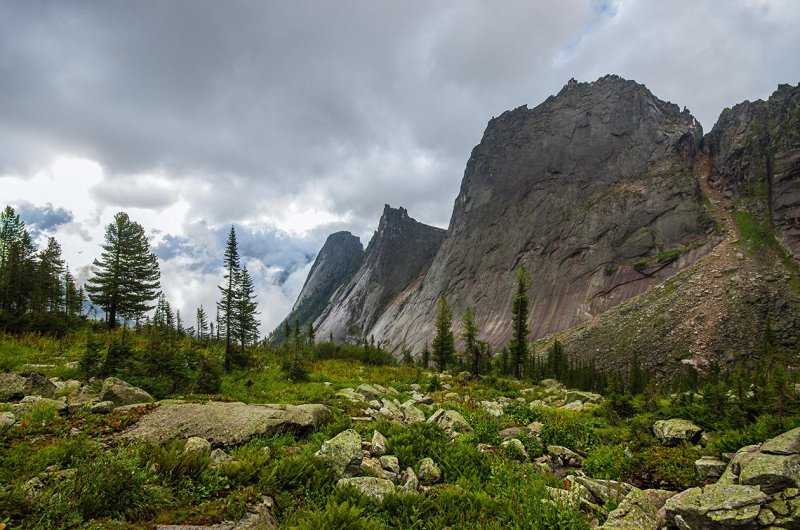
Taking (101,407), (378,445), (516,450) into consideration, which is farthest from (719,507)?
(101,407)

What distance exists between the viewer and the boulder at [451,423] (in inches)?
460

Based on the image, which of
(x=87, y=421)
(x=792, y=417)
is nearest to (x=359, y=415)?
(x=87, y=421)

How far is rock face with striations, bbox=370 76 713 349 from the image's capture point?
10125cm

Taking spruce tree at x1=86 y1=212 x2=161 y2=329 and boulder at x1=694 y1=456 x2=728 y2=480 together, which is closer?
boulder at x1=694 y1=456 x2=728 y2=480

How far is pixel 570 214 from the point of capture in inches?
4993

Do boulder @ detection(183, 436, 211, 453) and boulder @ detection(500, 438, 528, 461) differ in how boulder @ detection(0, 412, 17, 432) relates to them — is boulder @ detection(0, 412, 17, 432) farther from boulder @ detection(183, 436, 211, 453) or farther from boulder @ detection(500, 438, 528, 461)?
boulder @ detection(500, 438, 528, 461)

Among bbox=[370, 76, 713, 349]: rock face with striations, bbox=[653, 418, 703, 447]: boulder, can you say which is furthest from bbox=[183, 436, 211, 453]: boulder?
bbox=[370, 76, 713, 349]: rock face with striations

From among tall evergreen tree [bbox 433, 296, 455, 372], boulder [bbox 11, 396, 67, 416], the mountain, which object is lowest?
tall evergreen tree [bbox 433, 296, 455, 372]

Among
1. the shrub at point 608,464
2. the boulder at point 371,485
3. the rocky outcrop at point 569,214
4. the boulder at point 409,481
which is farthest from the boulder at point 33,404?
the rocky outcrop at point 569,214

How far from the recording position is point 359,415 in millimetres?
13227

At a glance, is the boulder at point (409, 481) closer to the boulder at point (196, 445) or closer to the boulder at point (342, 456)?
the boulder at point (342, 456)

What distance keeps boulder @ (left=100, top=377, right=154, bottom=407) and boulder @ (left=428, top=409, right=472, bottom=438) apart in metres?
9.49

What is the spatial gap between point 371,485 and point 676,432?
9392mm

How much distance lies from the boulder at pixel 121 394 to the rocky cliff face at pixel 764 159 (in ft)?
382
